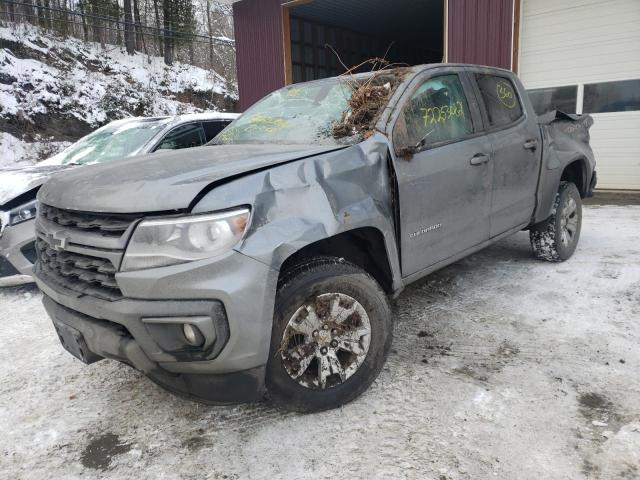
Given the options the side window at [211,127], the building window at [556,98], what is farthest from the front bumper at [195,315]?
the building window at [556,98]

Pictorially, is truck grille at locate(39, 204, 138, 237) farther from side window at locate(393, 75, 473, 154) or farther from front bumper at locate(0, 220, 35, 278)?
front bumper at locate(0, 220, 35, 278)

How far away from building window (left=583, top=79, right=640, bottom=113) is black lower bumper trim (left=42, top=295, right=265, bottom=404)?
28.1ft

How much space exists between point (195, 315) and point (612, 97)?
8786 millimetres

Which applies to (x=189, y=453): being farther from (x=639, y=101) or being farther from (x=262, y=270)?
(x=639, y=101)

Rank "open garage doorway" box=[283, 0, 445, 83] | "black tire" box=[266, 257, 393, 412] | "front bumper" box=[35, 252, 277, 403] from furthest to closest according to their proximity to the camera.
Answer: "open garage doorway" box=[283, 0, 445, 83], "black tire" box=[266, 257, 393, 412], "front bumper" box=[35, 252, 277, 403]

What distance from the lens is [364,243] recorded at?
2.69 meters

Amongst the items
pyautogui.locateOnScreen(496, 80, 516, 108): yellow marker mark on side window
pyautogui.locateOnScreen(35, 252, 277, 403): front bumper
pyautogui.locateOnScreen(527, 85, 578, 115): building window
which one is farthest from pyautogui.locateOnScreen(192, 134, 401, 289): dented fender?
pyautogui.locateOnScreen(527, 85, 578, 115): building window

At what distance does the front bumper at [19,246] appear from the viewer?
13.1ft

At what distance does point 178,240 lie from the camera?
196 centimetres

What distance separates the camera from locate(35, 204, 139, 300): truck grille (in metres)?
2.05

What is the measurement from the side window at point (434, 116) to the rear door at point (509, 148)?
288mm

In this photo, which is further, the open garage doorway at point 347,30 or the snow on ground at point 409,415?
the open garage doorway at point 347,30

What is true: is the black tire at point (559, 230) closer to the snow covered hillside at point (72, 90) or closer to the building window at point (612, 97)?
the building window at point (612, 97)

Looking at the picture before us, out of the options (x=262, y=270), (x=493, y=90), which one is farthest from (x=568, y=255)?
(x=262, y=270)
